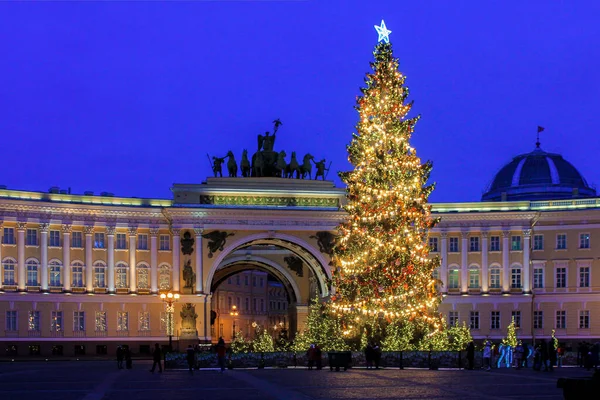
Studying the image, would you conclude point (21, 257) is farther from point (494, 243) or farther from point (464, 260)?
point (494, 243)

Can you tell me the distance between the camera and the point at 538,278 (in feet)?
277

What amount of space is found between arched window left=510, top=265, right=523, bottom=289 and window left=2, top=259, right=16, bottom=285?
38.0 metres

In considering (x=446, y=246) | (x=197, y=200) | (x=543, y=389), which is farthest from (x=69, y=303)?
(x=543, y=389)

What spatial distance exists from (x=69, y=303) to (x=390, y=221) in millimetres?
35745

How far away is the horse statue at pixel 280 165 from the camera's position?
275 ft

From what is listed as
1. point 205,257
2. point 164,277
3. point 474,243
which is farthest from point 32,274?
point 474,243

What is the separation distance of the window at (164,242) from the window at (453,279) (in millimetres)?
22152

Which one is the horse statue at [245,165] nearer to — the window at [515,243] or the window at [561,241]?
the window at [515,243]

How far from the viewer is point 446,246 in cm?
8506

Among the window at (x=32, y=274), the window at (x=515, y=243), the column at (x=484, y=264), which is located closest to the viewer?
the window at (x=32, y=274)

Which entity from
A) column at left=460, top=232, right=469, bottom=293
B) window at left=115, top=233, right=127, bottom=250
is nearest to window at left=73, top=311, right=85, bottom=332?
window at left=115, top=233, right=127, bottom=250

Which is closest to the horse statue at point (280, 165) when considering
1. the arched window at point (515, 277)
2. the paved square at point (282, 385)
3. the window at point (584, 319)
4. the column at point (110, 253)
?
the column at point (110, 253)

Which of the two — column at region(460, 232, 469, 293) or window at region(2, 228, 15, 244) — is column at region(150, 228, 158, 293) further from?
column at region(460, 232, 469, 293)

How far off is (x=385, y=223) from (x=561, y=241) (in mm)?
36828
